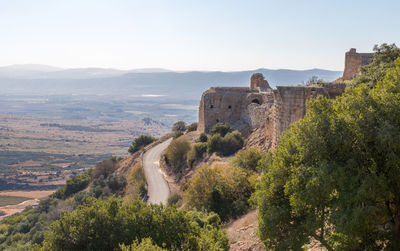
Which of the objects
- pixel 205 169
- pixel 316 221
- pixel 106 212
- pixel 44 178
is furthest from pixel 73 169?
pixel 316 221

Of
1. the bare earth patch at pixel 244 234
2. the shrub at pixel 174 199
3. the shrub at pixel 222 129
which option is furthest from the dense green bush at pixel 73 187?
the bare earth patch at pixel 244 234

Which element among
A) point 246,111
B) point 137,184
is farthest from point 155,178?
point 246,111

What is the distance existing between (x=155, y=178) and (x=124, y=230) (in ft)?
74.5

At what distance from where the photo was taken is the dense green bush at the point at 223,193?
19047 mm

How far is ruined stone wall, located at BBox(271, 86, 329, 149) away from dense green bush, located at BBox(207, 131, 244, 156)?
13000mm

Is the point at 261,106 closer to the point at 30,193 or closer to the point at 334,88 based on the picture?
the point at 334,88

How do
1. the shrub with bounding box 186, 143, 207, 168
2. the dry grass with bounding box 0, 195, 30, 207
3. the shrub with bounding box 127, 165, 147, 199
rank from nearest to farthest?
the shrub with bounding box 127, 165, 147, 199 → the shrub with bounding box 186, 143, 207, 168 → the dry grass with bounding box 0, 195, 30, 207

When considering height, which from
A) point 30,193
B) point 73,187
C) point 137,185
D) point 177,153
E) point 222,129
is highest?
point 222,129

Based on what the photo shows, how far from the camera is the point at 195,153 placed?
34.0 metres

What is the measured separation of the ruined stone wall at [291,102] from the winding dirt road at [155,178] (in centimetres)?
1403

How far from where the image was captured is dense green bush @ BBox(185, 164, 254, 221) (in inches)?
750

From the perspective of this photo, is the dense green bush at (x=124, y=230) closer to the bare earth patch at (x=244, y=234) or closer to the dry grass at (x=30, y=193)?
the bare earth patch at (x=244, y=234)

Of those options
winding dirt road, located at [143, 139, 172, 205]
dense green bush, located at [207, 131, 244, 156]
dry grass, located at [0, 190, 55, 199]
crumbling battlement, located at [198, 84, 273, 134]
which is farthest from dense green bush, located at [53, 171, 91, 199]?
dry grass, located at [0, 190, 55, 199]

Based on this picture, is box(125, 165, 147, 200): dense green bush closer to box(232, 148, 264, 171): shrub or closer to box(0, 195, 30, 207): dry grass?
box(232, 148, 264, 171): shrub
